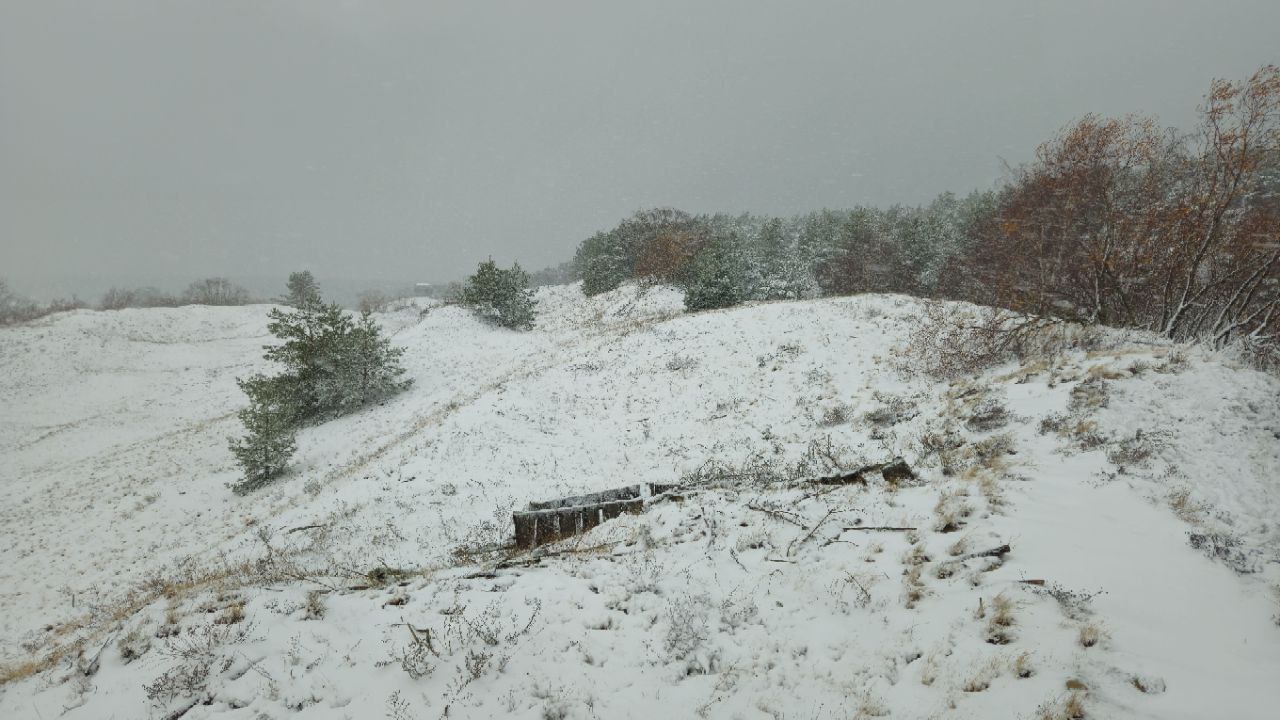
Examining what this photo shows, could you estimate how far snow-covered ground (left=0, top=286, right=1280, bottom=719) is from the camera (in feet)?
13.6

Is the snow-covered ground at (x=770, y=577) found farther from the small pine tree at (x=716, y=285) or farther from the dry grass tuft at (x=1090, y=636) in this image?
the small pine tree at (x=716, y=285)

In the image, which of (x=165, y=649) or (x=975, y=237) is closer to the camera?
(x=165, y=649)

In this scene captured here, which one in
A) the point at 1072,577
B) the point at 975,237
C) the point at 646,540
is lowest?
the point at 646,540

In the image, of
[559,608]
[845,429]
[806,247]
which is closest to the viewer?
[559,608]

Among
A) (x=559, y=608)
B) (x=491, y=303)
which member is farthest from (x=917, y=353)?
(x=491, y=303)

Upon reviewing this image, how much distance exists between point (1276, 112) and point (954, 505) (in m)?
11.8

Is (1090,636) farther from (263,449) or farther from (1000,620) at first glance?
(263,449)

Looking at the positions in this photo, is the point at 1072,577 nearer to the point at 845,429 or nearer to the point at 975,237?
the point at 845,429

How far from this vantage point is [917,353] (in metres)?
14.7

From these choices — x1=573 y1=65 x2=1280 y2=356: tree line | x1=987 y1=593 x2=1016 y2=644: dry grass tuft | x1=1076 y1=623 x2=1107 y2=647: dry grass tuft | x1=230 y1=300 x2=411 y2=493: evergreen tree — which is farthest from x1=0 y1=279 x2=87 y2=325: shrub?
x1=573 y1=65 x2=1280 y2=356: tree line

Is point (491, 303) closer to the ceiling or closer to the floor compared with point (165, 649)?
closer to the ceiling

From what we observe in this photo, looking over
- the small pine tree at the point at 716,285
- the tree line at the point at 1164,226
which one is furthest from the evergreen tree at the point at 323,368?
the tree line at the point at 1164,226

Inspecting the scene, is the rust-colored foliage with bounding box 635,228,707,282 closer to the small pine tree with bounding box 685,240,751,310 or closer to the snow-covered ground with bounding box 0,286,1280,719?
the small pine tree with bounding box 685,240,751,310

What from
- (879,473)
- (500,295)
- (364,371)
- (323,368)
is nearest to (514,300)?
(500,295)
